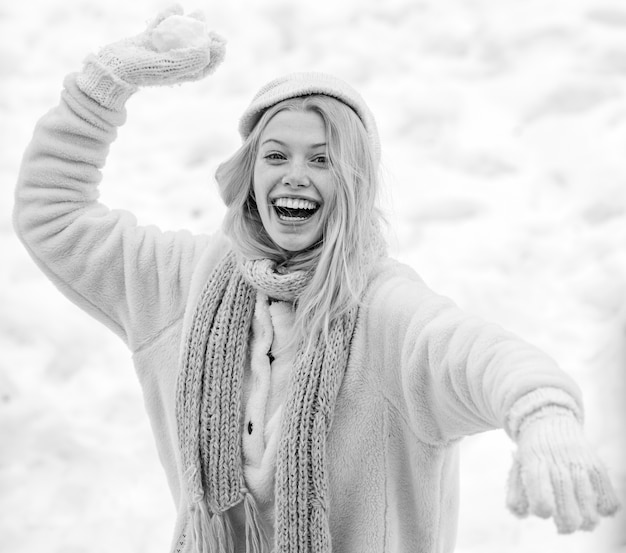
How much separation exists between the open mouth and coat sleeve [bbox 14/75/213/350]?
0.71 feet

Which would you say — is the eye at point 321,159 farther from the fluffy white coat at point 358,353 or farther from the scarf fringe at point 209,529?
the scarf fringe at point 209,529

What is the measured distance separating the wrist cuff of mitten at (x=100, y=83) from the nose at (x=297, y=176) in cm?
33

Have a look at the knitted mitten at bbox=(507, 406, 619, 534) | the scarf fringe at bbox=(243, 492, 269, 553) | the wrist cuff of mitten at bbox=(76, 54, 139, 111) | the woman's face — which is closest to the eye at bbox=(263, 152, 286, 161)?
the woman's face

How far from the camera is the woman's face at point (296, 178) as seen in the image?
1394 mm

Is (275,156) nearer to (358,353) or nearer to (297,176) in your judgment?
(297,176)

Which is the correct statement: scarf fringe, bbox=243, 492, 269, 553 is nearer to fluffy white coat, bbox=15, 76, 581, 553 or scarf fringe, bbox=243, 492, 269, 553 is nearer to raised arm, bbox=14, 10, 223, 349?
fluffy white coat, bbox=15, 76, 581, 553

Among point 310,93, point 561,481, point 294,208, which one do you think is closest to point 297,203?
point 294,208

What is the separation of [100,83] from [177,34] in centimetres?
15

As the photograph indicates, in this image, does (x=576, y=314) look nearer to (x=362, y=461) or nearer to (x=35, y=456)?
(x=362, y=461)

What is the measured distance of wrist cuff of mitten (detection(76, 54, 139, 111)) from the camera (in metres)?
1.48

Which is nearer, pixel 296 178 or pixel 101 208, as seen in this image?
pixel 296 178

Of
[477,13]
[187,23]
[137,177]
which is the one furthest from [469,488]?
[477,13]

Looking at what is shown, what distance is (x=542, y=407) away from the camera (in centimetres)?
96

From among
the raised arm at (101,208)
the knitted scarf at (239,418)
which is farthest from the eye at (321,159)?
the raised arm at (101,208)
